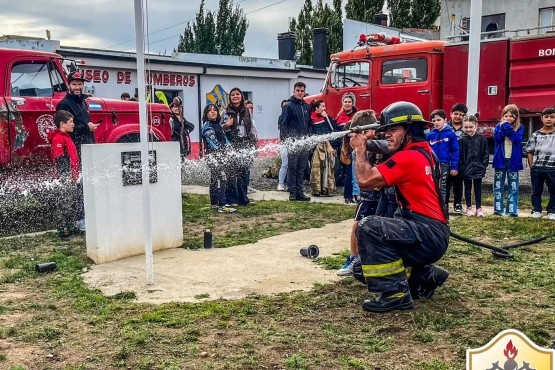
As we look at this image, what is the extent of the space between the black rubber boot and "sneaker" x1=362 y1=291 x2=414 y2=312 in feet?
1.13

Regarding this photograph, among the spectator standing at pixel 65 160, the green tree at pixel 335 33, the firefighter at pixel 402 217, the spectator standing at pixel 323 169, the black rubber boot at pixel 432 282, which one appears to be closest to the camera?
the firefighter at pixel 402 217

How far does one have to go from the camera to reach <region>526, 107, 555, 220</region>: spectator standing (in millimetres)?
8758

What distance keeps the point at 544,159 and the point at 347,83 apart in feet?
19.5

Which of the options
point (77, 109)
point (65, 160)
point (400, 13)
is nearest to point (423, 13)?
point (400, 13)

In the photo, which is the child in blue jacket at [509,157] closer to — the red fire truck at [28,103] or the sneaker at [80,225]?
the red fire truck at [28,103]

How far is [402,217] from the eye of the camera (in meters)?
4.68

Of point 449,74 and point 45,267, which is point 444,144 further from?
point 45,267

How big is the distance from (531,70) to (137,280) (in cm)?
939

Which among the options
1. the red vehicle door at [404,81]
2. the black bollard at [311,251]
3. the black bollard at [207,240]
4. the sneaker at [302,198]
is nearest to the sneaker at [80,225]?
the black bollard at [207,240]

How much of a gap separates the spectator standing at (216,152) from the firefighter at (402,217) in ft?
16.0

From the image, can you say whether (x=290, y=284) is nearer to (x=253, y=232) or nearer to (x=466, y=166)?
(x=253, y=232)

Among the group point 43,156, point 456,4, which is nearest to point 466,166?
point 43,156

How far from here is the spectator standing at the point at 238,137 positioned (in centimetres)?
970

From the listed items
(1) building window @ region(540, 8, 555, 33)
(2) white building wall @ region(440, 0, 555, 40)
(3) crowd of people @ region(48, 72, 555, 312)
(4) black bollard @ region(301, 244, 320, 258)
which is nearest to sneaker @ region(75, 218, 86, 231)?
(3) crowd of people @ region(48, 72, 555, 312)
